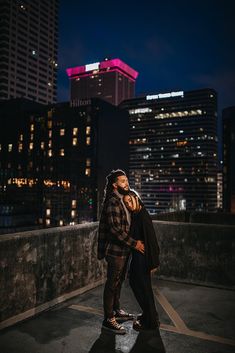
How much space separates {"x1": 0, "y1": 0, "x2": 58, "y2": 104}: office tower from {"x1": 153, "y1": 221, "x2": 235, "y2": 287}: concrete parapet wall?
148635 millimetres

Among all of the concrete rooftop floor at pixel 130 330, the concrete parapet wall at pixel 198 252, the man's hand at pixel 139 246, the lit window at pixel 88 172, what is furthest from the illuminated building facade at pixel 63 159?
the man's hand at pixel 139 246

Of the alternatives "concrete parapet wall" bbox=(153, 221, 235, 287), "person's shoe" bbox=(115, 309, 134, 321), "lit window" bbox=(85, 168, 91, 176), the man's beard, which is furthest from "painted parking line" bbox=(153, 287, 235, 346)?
"lit window" bbox=(85, 168, 91, 176)

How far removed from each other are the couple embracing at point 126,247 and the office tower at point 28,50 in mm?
149964

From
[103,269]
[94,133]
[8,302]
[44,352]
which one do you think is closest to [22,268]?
[8,302]

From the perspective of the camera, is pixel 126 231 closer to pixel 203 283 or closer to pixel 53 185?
pixel 203 283

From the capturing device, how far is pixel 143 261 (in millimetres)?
4105

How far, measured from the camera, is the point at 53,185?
302 feet

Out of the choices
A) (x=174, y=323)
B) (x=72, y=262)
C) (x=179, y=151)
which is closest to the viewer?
(x=174, y=323)

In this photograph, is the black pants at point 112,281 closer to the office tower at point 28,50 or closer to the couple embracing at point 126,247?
the couple embracing at point 126,247

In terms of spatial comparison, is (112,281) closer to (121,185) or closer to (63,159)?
(121,185)

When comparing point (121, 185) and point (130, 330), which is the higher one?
point (121, 185)

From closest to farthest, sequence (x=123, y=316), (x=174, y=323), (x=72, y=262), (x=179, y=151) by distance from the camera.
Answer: (x=174, y=323) → (x=123, y=316) → (x=72, y=262) → (x=179, y=151)

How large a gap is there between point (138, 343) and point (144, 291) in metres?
0.61

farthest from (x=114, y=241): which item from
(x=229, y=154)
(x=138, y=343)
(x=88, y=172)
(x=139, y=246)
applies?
(x=88, y=172)
